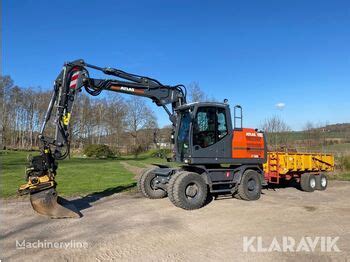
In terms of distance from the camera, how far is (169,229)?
8258 mm

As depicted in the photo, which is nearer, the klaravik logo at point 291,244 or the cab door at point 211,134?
the klaravik logo at point 291,244

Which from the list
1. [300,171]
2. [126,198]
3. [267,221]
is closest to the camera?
[267,221]

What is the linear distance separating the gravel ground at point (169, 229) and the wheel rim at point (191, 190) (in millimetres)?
514

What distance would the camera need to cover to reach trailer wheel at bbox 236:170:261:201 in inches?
486

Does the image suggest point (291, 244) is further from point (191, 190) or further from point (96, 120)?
point (96, 120)

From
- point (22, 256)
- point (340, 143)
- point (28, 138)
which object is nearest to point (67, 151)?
point (22, 256)

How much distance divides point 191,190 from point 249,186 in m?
2.66

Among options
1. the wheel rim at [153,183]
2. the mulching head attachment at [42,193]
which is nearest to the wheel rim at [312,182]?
the wheel rim at [153,183]

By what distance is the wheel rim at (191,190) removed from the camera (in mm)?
10852

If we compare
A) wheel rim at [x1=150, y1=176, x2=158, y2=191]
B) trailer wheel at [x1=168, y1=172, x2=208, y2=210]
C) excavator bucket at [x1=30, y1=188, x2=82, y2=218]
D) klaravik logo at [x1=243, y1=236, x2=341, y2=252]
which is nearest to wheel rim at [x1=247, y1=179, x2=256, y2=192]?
Result: trailer wheel at [x1=168, y1=172, x2=208, y2=210]

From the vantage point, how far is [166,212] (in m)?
10.1

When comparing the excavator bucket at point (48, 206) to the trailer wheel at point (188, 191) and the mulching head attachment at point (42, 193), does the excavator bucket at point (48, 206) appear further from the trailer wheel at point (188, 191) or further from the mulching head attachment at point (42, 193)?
the trailer wheel at point (188, 191)

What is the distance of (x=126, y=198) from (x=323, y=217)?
237 inches

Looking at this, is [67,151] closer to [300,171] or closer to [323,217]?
[323,217]
